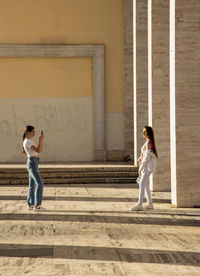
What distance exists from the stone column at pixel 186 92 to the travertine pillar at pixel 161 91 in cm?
315

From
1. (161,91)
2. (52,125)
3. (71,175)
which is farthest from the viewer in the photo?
(52,125)

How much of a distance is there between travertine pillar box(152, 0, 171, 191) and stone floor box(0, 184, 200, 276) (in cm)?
200

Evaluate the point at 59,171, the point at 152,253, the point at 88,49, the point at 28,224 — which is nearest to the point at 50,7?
the point at 88,49

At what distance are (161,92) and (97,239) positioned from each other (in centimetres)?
810

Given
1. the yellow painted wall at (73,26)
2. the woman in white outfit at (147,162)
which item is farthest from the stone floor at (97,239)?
the yellow painted wall at (73,26)

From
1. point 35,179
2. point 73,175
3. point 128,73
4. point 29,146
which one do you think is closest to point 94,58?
point 128,73

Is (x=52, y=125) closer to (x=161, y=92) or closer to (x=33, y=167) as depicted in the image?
(x=161, y=92)

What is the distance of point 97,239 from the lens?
8.90 metres

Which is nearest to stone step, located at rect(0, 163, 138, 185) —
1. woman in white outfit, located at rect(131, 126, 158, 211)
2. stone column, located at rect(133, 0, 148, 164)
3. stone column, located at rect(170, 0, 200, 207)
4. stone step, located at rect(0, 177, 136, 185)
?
stone step, located at rect(0, 177, 136, 185)

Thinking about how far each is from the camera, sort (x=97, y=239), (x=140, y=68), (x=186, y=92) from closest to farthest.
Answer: (x=97, y=239), (x=186, y=92), (x=140, y=68)

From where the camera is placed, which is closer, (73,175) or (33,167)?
(33,167)

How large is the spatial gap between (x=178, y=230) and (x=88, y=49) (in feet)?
51.0

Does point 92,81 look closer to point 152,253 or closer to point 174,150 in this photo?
point 174,150

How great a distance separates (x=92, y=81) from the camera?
24.4 m
